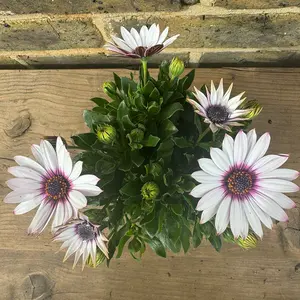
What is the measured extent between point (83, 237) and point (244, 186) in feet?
0.56

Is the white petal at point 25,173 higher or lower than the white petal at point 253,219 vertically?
higher

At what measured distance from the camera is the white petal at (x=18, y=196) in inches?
16.1

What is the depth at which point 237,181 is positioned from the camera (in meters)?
0.40

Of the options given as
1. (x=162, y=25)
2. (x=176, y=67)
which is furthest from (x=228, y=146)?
(x=162, y=25)

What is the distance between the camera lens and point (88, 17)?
1.82ft

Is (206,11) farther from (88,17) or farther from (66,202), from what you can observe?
(66,202)

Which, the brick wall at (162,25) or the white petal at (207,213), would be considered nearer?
the white petal at (207,213)

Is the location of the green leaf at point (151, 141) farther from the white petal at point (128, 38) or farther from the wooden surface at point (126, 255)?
the wooden surface at point (126, 255)

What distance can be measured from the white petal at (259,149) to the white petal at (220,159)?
2cm

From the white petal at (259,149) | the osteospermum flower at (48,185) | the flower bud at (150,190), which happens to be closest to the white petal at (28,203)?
the osteospermum flower at (48,185)

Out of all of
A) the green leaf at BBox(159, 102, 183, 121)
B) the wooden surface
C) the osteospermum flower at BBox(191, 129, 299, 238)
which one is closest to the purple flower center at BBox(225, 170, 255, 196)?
the osteospermum flower at BBox(191, 129, 299, 238)

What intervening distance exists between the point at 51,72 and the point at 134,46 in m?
0.27

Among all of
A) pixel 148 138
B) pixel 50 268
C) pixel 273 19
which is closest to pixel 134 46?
pixel 148 138

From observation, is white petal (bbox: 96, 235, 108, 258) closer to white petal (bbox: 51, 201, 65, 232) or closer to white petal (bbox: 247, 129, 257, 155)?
white petal (bbox: 51, 201, 65, 232)
